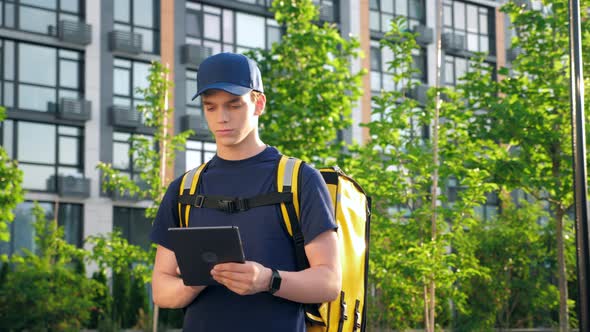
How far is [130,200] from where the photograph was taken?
35.2 metres

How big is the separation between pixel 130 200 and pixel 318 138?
18861 millimetres

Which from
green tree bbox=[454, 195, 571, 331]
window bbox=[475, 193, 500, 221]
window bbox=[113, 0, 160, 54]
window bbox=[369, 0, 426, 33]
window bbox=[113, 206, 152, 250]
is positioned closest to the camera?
green tree bbox=[454, 195, 571, 331]

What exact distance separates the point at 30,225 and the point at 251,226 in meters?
32.3

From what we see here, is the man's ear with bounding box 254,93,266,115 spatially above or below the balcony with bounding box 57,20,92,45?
below

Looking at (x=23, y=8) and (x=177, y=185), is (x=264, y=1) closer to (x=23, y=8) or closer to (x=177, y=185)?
(x=23, y=8)

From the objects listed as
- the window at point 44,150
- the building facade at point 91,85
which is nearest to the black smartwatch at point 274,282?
the building facade at point 91,85

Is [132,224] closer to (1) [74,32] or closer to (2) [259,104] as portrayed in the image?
(1) [74,32]

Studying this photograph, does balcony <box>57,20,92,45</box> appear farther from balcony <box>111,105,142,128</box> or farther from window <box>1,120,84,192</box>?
window <box>1,120,84,192</box>

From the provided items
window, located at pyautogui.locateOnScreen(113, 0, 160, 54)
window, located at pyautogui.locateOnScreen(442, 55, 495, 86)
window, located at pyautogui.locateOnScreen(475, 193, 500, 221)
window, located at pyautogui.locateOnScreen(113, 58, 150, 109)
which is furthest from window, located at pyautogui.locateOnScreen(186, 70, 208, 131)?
window, located at pyautogui.locateOnScreen(475, 193, 500, 221)

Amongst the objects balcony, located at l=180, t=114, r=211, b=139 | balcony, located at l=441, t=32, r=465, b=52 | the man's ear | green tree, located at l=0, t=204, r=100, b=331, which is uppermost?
balcony, located at l=441, t=32, r=465, b=52

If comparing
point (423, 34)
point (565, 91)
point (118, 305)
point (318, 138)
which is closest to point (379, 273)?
point (318, 138)

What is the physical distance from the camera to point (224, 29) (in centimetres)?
3847

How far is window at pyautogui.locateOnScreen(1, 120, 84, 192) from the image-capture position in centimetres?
3319

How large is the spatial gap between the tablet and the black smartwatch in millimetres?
147
